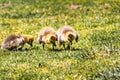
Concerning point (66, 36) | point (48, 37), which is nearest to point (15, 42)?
point (48, 37)

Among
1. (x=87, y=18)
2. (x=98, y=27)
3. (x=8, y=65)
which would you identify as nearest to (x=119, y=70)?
(x=8, y=65)

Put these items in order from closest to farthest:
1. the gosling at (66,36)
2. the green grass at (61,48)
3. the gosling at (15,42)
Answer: the green grass at (61,48)
the gosling at (66,36)
the gosling at (15,42)

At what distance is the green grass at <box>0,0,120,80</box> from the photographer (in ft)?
45.4

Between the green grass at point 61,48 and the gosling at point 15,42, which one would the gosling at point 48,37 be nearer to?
the green grass at point 61,48

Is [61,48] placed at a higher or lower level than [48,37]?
lower

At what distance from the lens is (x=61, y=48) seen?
778 inches

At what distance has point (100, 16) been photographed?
3036cm

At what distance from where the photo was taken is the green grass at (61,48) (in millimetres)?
13834

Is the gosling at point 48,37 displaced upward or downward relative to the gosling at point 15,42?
upward

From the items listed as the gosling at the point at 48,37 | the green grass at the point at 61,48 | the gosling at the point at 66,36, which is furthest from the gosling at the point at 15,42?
the gosling at the point at 66,36

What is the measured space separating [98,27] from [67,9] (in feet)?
29.8

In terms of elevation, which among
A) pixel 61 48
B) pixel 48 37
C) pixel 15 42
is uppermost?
pixel 48 37

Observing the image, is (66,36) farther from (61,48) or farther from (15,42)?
(15,42)

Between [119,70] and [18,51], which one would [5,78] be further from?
[18,51]
